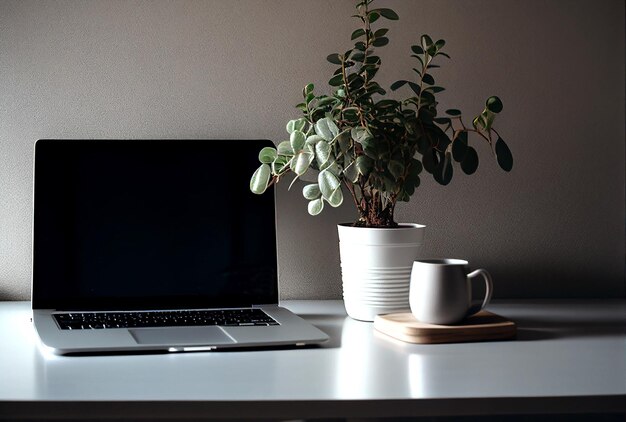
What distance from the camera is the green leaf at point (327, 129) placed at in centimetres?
132

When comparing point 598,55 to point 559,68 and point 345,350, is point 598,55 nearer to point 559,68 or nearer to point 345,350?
point 559,68

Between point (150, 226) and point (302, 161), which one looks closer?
point (302, 161)

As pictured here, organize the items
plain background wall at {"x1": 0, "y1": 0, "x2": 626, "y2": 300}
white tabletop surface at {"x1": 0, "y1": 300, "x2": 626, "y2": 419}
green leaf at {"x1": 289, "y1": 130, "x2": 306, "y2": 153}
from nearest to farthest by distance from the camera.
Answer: white tabletop surface at {"x1": 0, "y1": 300, "x2": 626, "y2": 419}, green leaf at {"x1": 289, "y1": 130, "x2": 306, "y2": 153}, plain background wall at {"x1": 0, "y1": 0, "x2": 626, "y2": 300}

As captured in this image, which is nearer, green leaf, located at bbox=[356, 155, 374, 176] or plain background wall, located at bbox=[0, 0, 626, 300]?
green leaf, located at bbox=[356, 155, 374, 176]

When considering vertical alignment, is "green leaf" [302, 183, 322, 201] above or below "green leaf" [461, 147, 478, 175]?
below

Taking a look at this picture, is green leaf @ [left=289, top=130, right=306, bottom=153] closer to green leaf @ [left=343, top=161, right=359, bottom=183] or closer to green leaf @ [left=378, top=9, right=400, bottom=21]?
green leaf @ [left=343, top=161, right=359, bottom=183]

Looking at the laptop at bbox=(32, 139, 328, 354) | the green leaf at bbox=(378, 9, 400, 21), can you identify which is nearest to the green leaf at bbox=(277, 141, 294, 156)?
the laptop at bbox=(32, 139, 328, 354)

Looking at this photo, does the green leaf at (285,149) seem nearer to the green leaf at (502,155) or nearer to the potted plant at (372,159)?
the potted plant at (372,159)

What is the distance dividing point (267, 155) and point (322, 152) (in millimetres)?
130

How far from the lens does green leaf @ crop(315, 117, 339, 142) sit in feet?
4.34

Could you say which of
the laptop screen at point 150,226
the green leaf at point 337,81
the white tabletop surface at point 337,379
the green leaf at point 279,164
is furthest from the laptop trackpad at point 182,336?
the green leaf at point 337,81

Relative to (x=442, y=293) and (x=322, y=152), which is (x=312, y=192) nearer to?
(x=322, y=152)

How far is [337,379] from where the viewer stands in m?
0.98

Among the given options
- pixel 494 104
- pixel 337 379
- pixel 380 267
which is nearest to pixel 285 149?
pixel 380 267
